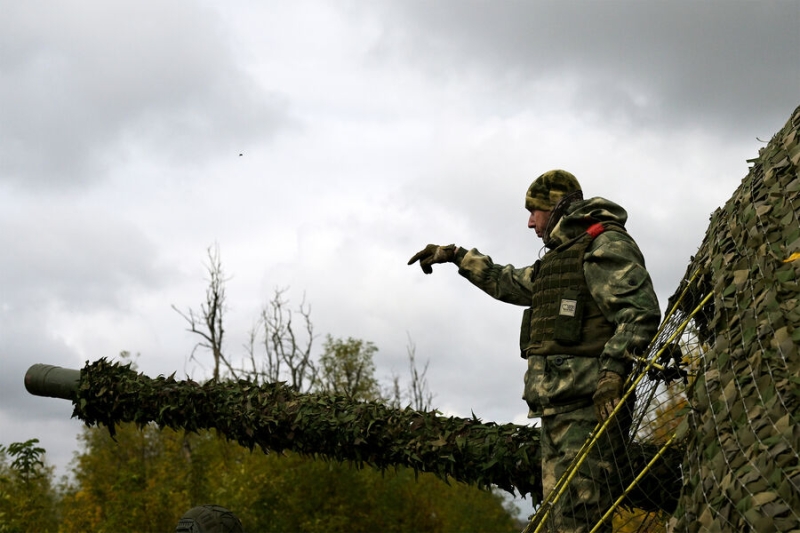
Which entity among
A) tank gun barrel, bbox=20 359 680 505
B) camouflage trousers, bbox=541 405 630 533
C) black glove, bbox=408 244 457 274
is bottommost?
camouflage trousers, bbox=541 405 630 533

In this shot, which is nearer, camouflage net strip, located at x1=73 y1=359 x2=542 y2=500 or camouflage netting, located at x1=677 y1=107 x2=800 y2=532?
camouflage netting, located at x1=677 y1=107 x2=800 y2=532

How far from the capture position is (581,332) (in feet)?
17.0

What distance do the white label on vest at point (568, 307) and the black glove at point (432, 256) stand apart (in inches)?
52.9

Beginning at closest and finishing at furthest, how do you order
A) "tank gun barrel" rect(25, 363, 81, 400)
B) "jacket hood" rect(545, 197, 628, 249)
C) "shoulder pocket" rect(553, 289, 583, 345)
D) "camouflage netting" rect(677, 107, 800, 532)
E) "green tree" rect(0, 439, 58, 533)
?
1. "camouflage netting" rect(677, 107, 800, 532)
2. "shoulder pocket" rect(553, 289, 583, 345)
3. "jacket hood" rect(545, 197, 628, 249)
4. "tank gun barrel" rect(25, 363, 81, 400)
5. "green tree" rect(0, 439, 58, 533)

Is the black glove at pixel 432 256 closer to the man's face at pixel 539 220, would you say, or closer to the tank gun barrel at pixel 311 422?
the man's face at pixel 539 220

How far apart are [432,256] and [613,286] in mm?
1697

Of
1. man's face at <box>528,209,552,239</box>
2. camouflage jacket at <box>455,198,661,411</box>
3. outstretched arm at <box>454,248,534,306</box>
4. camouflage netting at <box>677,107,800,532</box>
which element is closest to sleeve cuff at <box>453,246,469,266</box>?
outstretched arm at <box>454,248,534,306</box>

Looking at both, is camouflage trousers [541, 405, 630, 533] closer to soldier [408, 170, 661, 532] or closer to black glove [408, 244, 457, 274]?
soldier [408, 170, 661, 532]

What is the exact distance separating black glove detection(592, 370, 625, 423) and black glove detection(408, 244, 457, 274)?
76.5 inches

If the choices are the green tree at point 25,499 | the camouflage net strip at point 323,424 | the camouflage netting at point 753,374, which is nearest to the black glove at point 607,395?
the camouflage netting at point 753,374

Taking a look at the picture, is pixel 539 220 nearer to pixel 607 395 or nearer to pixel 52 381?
pixel 607 395

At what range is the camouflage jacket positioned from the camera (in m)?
4.80

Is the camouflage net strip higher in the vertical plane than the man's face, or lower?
lower

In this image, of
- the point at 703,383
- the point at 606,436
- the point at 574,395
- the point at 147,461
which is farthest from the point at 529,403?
the point at 147,461
